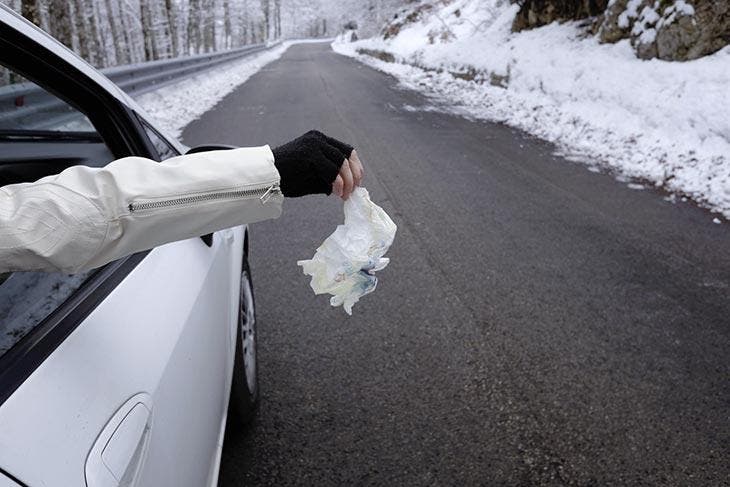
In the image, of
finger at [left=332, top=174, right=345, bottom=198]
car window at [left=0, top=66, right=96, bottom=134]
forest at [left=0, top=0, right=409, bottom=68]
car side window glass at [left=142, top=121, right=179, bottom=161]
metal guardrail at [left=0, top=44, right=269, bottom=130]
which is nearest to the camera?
finger at [left=332, top=174, right=345, bottom=198]

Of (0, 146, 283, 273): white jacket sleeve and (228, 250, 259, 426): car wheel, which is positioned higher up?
(0, 146, 283, 273): white jacket sleeve

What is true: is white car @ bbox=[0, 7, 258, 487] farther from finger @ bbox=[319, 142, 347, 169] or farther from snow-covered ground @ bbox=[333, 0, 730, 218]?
snow-covered ground @ bbox=[333, 0, 730, 218]

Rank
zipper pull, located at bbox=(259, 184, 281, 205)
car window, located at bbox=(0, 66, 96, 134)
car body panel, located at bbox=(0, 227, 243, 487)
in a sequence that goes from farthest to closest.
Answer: car window, located at bbox=(0, 66, 96, 134) → zipper pull, located at bbox=(259, 184, 281, 205) → car body panel, located at bbox=(0, 227, 243, 487)

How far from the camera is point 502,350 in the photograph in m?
2.93

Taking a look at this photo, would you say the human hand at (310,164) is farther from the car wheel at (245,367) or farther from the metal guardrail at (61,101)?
the metal guardrail at (61,101)

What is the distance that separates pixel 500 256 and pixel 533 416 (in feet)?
6.11

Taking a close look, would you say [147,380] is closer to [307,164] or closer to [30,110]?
[307,164]

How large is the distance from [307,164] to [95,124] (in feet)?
3.42

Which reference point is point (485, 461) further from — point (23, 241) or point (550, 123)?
point (550, 123)

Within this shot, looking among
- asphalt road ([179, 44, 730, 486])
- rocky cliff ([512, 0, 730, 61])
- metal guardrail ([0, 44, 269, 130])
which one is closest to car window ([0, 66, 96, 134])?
metal guardrail ([0, 44, 269, 130])

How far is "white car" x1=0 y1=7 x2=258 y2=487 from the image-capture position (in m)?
0.91

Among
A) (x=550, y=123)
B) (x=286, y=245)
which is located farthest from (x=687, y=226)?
(x=550, y=123)

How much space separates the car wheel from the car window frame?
794 mm

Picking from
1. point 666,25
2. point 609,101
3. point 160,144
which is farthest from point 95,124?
point 666,25
